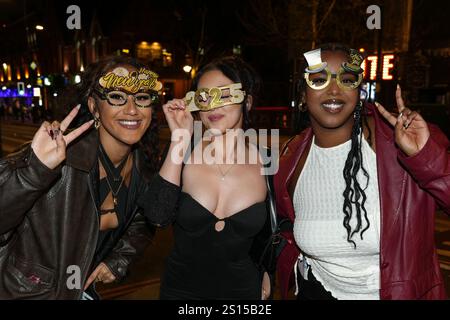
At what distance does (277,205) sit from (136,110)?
4.13 ft

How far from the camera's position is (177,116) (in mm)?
2910

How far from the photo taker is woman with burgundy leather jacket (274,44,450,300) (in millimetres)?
2326

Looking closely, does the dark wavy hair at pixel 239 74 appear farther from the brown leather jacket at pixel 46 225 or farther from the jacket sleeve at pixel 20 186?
the jacket sleeve at pixel 20 186

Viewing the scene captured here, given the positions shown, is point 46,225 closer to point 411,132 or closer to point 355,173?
point 355,173

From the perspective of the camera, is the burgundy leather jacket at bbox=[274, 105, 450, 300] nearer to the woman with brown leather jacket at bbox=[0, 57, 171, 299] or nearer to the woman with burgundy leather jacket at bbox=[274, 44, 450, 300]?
the woman with burgundy leather jacket at bbox=[274, 44, 450, 300]

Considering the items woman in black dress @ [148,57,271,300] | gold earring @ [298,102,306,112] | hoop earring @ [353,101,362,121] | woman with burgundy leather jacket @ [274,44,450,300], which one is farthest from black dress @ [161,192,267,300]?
hoop earring @ [353,101,362,121]

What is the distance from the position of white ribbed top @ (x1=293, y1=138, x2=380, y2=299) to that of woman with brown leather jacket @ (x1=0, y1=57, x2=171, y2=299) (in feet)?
4.24

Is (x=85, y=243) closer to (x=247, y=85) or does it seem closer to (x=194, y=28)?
(x=247, y=85)

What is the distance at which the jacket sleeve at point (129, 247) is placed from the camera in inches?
120

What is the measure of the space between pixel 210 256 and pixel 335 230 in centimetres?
85

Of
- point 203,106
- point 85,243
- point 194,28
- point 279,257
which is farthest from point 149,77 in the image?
point 194,28

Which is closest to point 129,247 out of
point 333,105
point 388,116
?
point 333,105

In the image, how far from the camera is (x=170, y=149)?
9.16 ft
